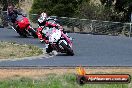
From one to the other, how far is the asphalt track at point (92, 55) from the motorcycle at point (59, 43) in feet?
0.89

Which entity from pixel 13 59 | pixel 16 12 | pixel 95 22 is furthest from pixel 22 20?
pixel 13 59

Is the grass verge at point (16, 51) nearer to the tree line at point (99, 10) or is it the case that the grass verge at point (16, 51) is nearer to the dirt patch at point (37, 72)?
the dirt patch at point (37, 72)

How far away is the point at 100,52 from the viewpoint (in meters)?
20.0

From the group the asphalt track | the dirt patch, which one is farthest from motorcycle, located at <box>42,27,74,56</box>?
the dirt patch

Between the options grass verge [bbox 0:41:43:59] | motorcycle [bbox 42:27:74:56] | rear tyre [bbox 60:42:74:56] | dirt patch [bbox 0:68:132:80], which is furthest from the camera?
motorcycle [bbox 42:27:74:56]

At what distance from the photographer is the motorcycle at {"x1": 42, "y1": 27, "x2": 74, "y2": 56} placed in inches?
730

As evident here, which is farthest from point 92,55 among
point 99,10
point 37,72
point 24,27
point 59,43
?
point 99,10

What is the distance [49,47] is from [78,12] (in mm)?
19164

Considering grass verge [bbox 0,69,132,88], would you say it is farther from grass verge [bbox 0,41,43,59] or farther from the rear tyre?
the rear tyre

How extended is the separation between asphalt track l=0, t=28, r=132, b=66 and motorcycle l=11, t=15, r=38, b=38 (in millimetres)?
362

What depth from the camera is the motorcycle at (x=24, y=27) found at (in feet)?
85.3

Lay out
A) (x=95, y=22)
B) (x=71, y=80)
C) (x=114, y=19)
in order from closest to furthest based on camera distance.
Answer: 1. (x=71, y=80)
2. (x=95, y=22)
3. (x=114, y=19)

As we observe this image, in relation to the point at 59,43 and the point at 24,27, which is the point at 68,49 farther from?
the point at 24,27

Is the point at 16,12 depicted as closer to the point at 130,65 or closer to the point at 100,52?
the point at 100,52
